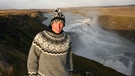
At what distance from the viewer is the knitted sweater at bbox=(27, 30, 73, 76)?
22.3 feet

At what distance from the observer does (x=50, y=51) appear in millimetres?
6887

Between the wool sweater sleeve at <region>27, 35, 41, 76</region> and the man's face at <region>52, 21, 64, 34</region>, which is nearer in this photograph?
the wool sweater sleeve at <region>27, 35, 41, 76</region>

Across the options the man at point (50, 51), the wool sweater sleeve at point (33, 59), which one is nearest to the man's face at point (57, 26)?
the man at point (50, 51)

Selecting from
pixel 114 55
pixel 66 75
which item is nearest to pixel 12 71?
pixel 66 75

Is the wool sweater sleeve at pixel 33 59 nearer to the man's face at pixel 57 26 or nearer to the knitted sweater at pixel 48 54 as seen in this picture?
the knitted sweater at pixel 48 54

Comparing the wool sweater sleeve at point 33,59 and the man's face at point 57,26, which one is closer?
the wool sweater sleeve at point 33,59

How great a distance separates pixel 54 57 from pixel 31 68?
19.4 inches

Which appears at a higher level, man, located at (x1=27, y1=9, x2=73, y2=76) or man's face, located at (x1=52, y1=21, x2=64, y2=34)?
man's face, located at (x1=52, y1=21, x2=64, y2=34)

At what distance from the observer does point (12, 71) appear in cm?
1391

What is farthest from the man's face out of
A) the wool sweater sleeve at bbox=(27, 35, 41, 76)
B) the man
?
the wool sweater sleeve at bbox=(27, 35, 41, 76)

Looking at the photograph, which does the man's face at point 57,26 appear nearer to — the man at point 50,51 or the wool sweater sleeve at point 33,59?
the man at point 50,51

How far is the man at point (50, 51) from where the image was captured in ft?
22.3

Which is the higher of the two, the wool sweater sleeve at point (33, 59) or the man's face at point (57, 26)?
the man's face at point (57, 26)

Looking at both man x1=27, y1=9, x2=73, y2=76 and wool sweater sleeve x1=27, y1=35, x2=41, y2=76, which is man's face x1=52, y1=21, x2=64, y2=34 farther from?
wool sweater sleeve x1=27, y1=35, x2=41, y2=76
